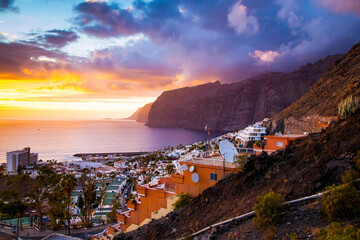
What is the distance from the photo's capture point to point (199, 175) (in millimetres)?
10406

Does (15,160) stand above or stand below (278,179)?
below

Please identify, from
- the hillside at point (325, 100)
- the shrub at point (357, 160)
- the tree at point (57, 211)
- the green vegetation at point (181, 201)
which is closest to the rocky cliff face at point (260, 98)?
the hillside at point (325, 100)

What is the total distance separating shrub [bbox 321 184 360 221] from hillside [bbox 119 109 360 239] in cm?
49

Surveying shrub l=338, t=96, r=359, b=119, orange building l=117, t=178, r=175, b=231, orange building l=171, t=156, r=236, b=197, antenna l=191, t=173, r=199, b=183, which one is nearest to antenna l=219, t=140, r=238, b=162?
orange building l=171, t=156, r=236, b=197

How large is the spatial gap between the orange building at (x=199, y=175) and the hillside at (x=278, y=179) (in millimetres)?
1475

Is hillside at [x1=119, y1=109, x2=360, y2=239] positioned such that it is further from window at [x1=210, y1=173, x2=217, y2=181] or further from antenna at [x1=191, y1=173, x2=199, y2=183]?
antenna at [x1=191, y1=173, x2=199, y2=183]

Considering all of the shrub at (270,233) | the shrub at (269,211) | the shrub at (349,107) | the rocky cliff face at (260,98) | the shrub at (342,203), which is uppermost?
the rocky cliff face at (260,98)

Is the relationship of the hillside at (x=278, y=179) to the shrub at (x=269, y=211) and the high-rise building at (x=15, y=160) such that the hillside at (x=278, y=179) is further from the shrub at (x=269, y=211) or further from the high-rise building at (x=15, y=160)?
the high-rise building at (x=15, y=160)

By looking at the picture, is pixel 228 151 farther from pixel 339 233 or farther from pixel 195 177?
pixel 339 233

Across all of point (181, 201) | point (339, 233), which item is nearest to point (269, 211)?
point (339, 233)

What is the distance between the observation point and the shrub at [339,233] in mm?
3574

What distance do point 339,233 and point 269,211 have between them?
1.54m

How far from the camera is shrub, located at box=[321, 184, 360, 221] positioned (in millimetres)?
4363

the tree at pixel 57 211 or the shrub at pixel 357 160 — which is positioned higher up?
the shrub at pixel 357 160
